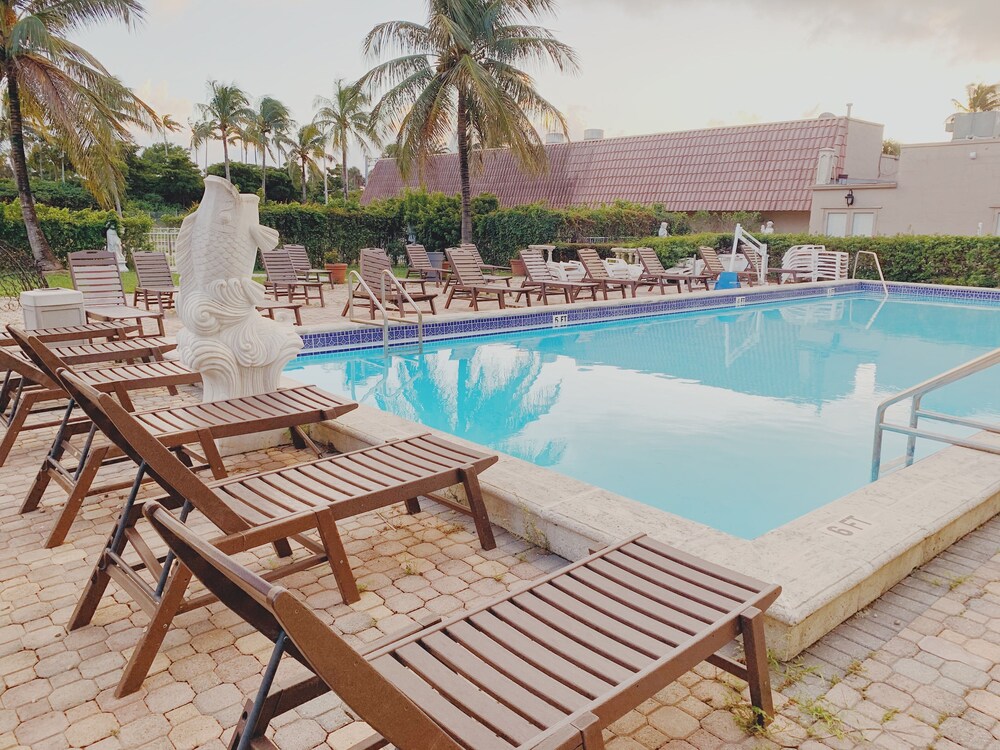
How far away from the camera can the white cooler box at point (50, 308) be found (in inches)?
273

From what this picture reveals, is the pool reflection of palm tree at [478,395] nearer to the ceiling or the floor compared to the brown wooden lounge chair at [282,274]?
nearer to the floor

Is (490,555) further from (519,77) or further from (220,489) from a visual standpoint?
(519,77)

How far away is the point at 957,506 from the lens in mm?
3338

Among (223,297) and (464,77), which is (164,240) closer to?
(464,77)

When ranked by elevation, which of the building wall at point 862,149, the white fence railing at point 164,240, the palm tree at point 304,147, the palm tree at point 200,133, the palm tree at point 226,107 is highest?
the palm tree at point 226,107

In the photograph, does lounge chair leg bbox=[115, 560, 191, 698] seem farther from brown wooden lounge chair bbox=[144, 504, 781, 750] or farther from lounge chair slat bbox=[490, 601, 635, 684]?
lounge chair slat bbox=[490, 601, 635, 684]

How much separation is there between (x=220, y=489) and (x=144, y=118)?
A: 654 inches

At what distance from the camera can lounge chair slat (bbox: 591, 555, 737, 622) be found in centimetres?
209

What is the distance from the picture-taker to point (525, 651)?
1.90m

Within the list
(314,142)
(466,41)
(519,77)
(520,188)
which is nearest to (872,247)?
(519,77)

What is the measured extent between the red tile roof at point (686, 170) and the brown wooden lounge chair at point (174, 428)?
57.9 ft

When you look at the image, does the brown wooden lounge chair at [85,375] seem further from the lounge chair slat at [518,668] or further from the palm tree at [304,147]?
the palm tree at [304,147]

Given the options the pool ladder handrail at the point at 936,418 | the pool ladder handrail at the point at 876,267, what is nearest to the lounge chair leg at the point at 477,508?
the pool ladder handrail at the point at 936,418

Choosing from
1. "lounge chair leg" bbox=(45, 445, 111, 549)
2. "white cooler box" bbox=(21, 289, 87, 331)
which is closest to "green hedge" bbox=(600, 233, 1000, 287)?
"white cooler box" bbox=(21, 289, 87, 331)
